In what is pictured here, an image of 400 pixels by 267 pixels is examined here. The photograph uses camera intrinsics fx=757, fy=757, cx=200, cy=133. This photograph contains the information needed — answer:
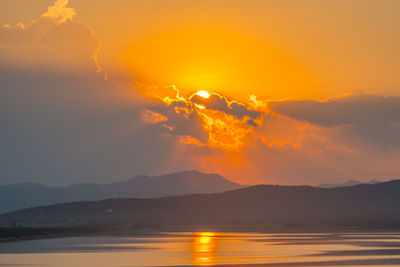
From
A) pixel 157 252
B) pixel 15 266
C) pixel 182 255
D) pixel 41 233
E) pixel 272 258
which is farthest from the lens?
pixel 41 233

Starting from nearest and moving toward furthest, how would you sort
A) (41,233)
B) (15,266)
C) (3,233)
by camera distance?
(15,266)
(3,233)
(41,233)

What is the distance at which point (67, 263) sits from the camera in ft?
238

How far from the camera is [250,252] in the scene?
89250 mm

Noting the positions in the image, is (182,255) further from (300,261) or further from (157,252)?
(300,261)

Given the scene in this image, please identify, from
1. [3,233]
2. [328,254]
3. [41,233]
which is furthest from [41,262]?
[41,233]

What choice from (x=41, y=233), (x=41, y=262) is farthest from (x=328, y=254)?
(x=41, y=233)

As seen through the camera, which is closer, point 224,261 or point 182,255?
point 224,261

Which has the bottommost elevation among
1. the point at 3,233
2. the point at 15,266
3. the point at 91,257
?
the point at 15,266

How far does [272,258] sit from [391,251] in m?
20.6

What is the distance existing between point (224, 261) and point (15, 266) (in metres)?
20.3

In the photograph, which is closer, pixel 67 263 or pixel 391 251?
pixel 67 263

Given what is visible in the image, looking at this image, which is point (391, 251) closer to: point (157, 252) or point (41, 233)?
point (157, 252)

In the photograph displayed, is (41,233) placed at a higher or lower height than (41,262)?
higher

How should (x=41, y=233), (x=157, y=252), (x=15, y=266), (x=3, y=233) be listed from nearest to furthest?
(x=15, y=266) < (x=157, y=252) < (x=3, y=233) < (x=41, y=233)
